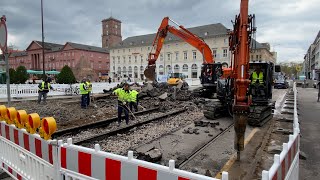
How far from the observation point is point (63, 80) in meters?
42.5

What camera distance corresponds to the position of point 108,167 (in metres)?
2.61

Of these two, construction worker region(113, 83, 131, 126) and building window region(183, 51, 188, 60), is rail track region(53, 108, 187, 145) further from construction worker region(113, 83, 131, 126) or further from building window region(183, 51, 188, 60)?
building window region(183, 51, 188, 60)

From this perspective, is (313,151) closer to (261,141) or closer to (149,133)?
(261,141)

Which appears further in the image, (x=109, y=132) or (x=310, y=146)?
(x=109, y=132)

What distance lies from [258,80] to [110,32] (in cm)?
11476

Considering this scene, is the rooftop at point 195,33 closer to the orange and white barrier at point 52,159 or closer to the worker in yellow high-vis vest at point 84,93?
the worker in yellow high-vis vest at point 84,93

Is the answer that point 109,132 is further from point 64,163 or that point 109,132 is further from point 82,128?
point 64,163

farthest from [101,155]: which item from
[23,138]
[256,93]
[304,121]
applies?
[304,121]

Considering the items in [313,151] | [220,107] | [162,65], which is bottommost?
[313,151]

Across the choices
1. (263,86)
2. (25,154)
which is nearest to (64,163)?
(25,154)

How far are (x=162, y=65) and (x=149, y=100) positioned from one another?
220 feet

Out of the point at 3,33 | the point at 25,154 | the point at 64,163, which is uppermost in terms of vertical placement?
the point at 3,33

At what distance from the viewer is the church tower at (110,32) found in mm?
118125


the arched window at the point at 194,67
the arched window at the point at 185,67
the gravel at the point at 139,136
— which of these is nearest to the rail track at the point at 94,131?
the gravel at the point at 139,136
